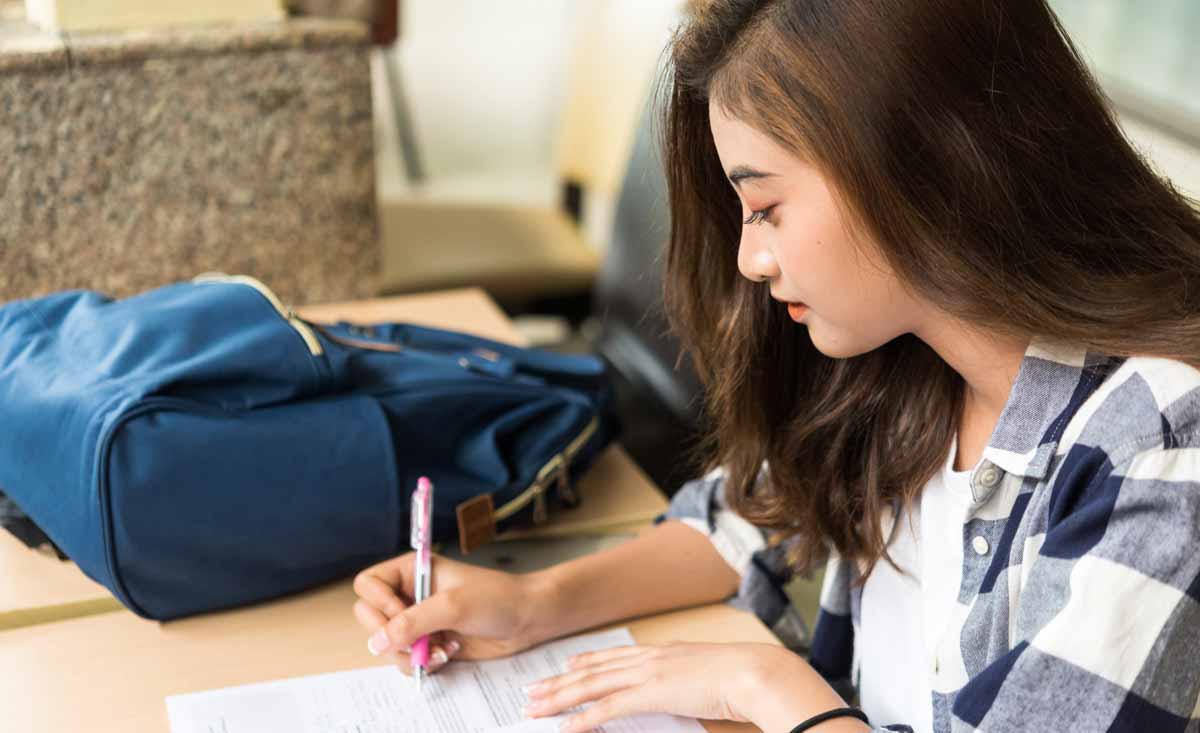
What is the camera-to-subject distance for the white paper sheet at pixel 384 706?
3.22 ft

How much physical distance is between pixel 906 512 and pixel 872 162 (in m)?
0.40

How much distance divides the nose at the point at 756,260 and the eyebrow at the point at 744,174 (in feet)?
0.18

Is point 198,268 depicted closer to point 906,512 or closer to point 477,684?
point 477,684

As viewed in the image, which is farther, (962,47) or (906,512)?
(906,512)

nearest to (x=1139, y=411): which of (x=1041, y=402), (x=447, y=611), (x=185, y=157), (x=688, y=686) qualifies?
(x=1041, y=402)

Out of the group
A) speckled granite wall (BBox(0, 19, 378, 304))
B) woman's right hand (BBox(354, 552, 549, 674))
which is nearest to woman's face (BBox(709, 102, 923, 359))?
woman's right hand (BBox(354, 552, 549, 674))

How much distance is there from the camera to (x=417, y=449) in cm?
121

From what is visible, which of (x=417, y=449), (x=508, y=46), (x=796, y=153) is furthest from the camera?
(x=508, y=46)

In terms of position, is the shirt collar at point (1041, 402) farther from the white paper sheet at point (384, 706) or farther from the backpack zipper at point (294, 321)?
the backpack zipper at point (294, 321)

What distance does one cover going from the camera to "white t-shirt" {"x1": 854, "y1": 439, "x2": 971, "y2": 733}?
104 cm

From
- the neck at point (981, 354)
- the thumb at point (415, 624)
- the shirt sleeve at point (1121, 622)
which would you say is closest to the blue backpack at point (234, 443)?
the thumb at point (415, 624)

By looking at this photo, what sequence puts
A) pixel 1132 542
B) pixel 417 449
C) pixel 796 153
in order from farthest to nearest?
pixel 417 449 → pixel 796 153 → pixel 1132 542

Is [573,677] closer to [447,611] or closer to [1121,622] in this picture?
[447,611]

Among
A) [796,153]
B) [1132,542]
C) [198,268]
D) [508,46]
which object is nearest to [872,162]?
[796,153]
